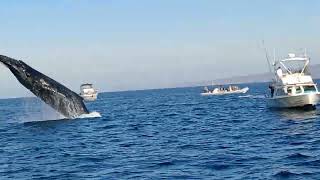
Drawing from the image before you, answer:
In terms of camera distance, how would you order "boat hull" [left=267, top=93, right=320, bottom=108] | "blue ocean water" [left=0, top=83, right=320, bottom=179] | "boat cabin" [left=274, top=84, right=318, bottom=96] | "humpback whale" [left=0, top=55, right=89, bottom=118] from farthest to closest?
"boat cabin" [left=274, top=84, right=318, bottom=96]
"boat hull" [left=267, top=93, right=320, bottom=108]
"humpback whale" [left=0, top=55, right=89, bottom=118]
"blue ocean water" [left=0, top=83, right=320, bottom=179]

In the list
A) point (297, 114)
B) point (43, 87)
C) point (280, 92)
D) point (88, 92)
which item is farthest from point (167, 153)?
point (88, 92)

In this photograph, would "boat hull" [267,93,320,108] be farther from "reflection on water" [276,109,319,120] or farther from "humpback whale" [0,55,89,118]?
"humpback whale" [0,55,89,118]

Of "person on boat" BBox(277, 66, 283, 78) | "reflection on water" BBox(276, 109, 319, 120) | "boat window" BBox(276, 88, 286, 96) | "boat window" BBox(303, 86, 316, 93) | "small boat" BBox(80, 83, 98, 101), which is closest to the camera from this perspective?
"reflection on water" BBox(276, 109, 319, 120)

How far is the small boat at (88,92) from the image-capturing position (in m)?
179

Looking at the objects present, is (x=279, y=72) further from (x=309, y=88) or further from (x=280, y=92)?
(x=309, y=88)

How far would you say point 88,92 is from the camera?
18325 centimetres

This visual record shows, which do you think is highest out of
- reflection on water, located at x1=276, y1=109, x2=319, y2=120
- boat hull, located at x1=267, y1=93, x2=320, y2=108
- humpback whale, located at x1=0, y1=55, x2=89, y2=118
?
humpback whale, located at x1=0, y1=55, x2=89, y2=118

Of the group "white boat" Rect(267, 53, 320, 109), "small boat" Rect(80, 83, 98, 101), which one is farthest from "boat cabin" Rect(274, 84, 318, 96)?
"small boat" Rect(80, 83, 98, 101)

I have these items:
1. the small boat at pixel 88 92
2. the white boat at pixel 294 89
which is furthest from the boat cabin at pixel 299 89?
the small boat at pixel 88 92

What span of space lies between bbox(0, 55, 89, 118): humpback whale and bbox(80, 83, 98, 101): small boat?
132 meters

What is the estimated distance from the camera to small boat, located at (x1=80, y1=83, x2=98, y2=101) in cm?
17912

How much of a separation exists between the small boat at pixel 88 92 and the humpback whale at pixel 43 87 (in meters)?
132

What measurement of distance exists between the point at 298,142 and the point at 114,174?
37.7 ft

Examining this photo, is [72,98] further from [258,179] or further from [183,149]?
[258,179]
